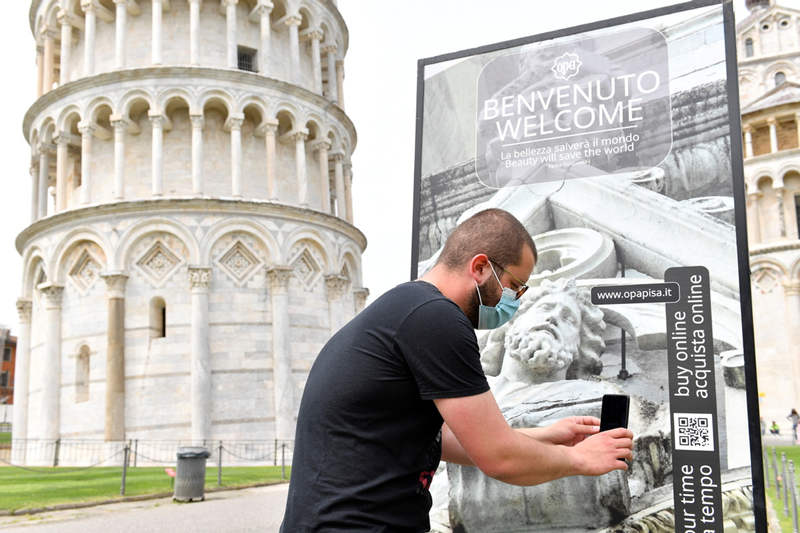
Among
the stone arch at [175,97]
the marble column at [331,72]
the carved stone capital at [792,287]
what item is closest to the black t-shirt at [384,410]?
the stone arch at [175,97]

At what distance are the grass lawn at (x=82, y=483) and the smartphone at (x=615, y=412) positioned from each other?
1350 cm

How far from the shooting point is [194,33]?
31703 millimetres

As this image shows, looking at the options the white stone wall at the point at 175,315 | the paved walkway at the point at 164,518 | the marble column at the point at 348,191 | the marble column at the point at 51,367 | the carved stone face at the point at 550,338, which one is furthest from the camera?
the marble column at the point at 348,191

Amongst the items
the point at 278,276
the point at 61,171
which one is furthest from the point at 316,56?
the point at 61,171

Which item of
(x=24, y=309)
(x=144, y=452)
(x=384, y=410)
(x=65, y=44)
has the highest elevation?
(x=65, y=44)

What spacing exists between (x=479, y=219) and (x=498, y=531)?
2671 mm

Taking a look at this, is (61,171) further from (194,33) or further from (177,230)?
(194,33)

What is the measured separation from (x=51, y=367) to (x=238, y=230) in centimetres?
894

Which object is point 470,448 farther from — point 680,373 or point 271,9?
point 271,9

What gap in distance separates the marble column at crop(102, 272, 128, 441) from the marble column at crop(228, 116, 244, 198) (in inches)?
215

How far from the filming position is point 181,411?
28.5m

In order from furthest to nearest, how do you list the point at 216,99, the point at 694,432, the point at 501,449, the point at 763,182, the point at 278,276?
the point at 763,182 < the point at 216,99 < the point at 278,276 < the point at 694,432 < the point at 501,449

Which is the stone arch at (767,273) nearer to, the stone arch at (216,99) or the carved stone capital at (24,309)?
the stone arch at (216,99)

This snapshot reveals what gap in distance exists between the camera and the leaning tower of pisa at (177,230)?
28984mm
